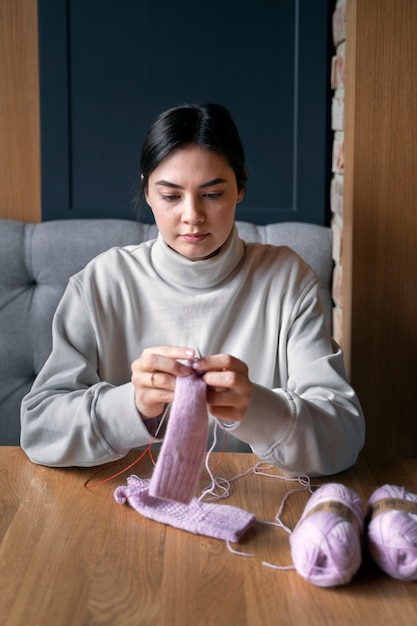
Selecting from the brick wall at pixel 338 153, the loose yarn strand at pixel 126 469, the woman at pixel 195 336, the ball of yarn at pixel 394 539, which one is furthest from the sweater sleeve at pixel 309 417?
the brick wall at pixel 338 153

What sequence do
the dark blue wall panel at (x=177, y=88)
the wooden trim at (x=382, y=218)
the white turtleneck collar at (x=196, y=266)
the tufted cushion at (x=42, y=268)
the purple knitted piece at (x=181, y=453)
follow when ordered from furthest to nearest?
the dark blue wall panel at (x=177, y=88) < the tufted cushion at (x=42, y=268) < the wooden trim at (x=382, y=218) < the white turtleneck collar at (x=196, y=266) < the purple knitted piece at (x=181, y=453)

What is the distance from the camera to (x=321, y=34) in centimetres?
224

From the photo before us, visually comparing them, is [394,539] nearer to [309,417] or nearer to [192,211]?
[309,417]

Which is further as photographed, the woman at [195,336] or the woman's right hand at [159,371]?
the woman at [195,336]

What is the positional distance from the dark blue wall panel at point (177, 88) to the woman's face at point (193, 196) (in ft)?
2.79

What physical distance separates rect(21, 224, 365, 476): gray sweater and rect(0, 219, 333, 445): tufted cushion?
1.33 ft

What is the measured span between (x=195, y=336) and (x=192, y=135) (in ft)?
1.27

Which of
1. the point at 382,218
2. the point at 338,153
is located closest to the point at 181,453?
the point at 382,218

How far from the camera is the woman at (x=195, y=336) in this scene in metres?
1.28

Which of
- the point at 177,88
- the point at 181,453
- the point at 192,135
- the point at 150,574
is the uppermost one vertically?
the point at 177,88

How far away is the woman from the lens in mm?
1279

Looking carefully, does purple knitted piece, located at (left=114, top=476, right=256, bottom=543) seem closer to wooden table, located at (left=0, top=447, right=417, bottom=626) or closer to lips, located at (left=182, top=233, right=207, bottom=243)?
wooden table, located at (left=0, top=447, right=417, bottom=626)

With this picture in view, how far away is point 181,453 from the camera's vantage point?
110 centimetres

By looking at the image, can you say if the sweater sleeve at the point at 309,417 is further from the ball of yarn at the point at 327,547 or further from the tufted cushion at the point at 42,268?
the tufted cushion at the point at 42,268
